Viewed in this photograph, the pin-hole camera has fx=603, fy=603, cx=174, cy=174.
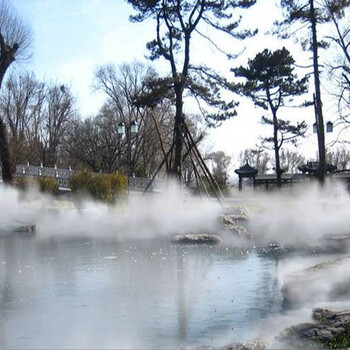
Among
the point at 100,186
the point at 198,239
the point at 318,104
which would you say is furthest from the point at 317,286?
the point at 318,104

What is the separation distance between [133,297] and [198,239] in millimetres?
6031

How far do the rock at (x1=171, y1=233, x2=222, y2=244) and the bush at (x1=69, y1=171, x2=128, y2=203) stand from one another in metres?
8.53

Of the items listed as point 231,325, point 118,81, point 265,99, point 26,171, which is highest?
point 118,81

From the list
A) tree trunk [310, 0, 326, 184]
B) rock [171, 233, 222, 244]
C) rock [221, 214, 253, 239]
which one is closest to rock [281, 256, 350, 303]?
rock [171, 233, 222, 244]

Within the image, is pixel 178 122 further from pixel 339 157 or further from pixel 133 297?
pixel 339 157

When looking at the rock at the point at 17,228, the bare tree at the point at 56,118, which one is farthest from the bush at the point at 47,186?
the bare tree at the point at 56,118

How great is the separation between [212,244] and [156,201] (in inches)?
359

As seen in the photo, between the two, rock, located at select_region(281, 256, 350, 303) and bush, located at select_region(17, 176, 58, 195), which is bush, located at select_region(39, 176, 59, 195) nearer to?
bush, located at select_region(17, 176, 58, 195)

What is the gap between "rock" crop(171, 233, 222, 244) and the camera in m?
13.7

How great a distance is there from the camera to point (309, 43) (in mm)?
22797

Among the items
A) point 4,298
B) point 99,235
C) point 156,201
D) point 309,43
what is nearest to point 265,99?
point 309,43

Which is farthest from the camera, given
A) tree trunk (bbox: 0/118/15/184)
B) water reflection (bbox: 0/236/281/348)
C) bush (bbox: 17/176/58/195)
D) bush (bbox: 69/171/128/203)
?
tree trunk (bbox: 0/118/15/184)

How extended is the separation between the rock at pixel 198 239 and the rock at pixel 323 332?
25.4ft

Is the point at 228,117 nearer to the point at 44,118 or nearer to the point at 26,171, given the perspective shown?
the point at 26,171
